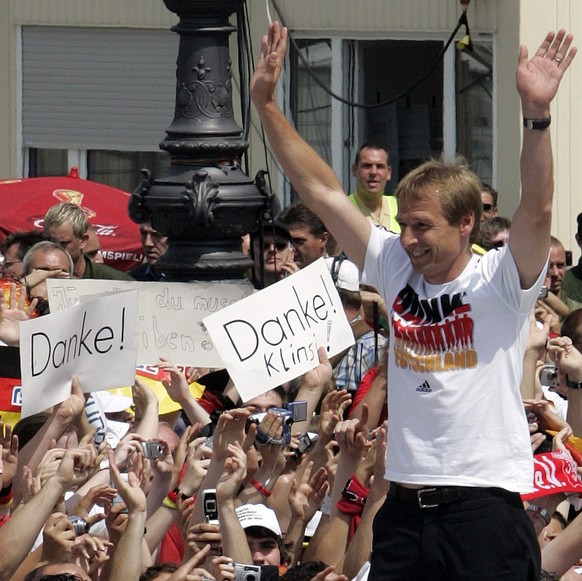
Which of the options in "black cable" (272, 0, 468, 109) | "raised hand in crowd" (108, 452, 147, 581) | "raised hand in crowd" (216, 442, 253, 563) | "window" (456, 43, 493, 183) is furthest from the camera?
"window" (456, 43, 493, 183)

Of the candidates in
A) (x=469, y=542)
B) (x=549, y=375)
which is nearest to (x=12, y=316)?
(x=549, y=375)

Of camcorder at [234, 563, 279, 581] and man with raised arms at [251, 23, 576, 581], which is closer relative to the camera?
man with raised arms at [251, 23, 576, 581]

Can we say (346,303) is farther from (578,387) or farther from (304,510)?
(304,510)

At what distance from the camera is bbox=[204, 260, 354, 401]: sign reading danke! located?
21.1 ft

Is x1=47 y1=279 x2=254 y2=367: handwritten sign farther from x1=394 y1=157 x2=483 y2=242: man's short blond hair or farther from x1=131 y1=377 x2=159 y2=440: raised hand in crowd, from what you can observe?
x1=394 y1=157 x2=483 y2=242: man's short blond hair

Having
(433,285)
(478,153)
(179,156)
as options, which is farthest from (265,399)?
(478,153)

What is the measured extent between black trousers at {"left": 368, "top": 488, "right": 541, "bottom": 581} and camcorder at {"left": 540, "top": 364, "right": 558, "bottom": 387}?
2423 millimetres

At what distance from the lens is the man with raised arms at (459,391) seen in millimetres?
4715

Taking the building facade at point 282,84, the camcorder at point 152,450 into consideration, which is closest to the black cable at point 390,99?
the building facade at point 282,84

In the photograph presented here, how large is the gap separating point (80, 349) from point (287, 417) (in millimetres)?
867

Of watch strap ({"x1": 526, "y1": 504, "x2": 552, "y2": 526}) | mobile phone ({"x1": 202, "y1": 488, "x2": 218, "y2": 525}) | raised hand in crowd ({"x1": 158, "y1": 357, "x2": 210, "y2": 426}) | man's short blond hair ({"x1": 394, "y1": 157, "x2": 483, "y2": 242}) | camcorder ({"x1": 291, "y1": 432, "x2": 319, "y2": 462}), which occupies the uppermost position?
man's short blond hair ({"x1": 394, "y1": 157, "x2": 483, "y2": 242})

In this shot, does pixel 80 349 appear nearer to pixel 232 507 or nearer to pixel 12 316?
pixel 232 507

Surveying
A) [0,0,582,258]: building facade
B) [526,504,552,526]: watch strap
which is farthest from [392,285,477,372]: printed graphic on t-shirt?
[0,0,582,258]: building facade

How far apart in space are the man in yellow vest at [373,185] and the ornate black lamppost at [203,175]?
3.56 meters
